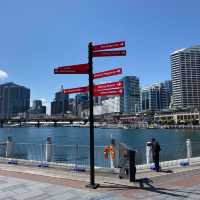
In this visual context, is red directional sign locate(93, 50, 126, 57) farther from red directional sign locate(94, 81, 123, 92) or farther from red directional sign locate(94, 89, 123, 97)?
red directional sign locate(94, 89, 123, 97)

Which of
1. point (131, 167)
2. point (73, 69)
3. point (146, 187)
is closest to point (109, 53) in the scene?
point (73, 69)

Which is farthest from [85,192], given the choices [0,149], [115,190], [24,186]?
[0,149]

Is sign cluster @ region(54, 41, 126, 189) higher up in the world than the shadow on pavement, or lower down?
higher up

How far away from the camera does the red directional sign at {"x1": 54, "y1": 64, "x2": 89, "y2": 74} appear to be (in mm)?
13297

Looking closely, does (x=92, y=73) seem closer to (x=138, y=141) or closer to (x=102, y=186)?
(x=102, y=186)

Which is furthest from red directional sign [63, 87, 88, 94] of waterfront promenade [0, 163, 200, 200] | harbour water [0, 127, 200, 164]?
harbour water [0, 127, 200, 164]

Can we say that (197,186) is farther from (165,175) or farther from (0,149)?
(0,149)

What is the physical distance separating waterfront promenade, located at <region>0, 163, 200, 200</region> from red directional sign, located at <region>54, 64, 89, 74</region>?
4.39 m

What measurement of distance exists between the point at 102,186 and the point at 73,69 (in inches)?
184

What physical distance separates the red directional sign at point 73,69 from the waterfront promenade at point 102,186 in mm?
4387

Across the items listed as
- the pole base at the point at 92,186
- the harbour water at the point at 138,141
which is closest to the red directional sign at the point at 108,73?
the pole base at the point at 92,186

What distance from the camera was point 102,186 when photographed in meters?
12.7

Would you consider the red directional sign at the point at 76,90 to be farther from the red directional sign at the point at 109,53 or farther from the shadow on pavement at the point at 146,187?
the shadow on pavement at the point at 146,187

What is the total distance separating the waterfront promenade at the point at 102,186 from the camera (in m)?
11.1
